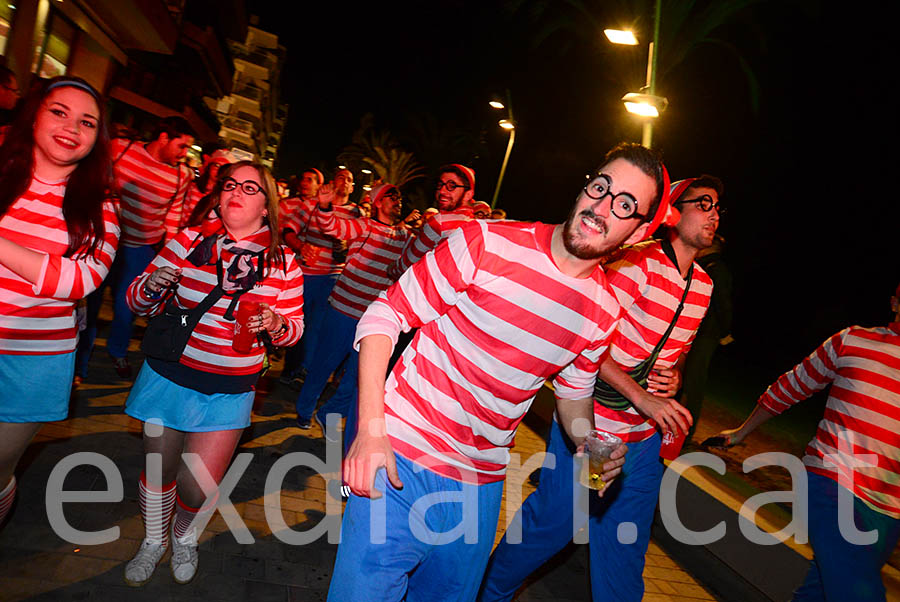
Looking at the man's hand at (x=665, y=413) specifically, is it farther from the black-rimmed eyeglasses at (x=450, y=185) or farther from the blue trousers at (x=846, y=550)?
the black-rimmed eyeglasses at (x=450, y=185)

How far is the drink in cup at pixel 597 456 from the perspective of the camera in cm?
253

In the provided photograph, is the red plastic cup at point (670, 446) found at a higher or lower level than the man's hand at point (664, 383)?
lower

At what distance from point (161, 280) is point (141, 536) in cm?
173

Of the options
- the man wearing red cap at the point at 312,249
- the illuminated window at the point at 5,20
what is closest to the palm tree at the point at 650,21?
the man wearing red cap at the point at 312,249

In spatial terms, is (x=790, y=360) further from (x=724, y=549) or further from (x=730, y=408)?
(x=724, y=549)

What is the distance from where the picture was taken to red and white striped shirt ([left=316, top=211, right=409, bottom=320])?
611cm

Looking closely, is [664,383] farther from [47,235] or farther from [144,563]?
[47,235]

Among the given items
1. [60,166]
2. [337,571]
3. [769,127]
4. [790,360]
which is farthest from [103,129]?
[790,360]

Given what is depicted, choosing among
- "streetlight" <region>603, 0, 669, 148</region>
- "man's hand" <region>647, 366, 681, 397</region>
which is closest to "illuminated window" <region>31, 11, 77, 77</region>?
"streetlight" <region>603, 0, 669, 148</region>

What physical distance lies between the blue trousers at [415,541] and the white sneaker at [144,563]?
156cm

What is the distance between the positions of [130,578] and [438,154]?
36435mm

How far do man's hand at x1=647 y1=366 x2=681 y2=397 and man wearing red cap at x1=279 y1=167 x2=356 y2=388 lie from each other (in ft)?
14.0

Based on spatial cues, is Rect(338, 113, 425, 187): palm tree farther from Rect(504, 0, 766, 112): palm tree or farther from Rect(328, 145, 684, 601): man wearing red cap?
Rect(328, 145, 684, 601): man wearing red cap

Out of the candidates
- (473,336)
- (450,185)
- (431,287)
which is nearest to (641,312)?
(473,336)
